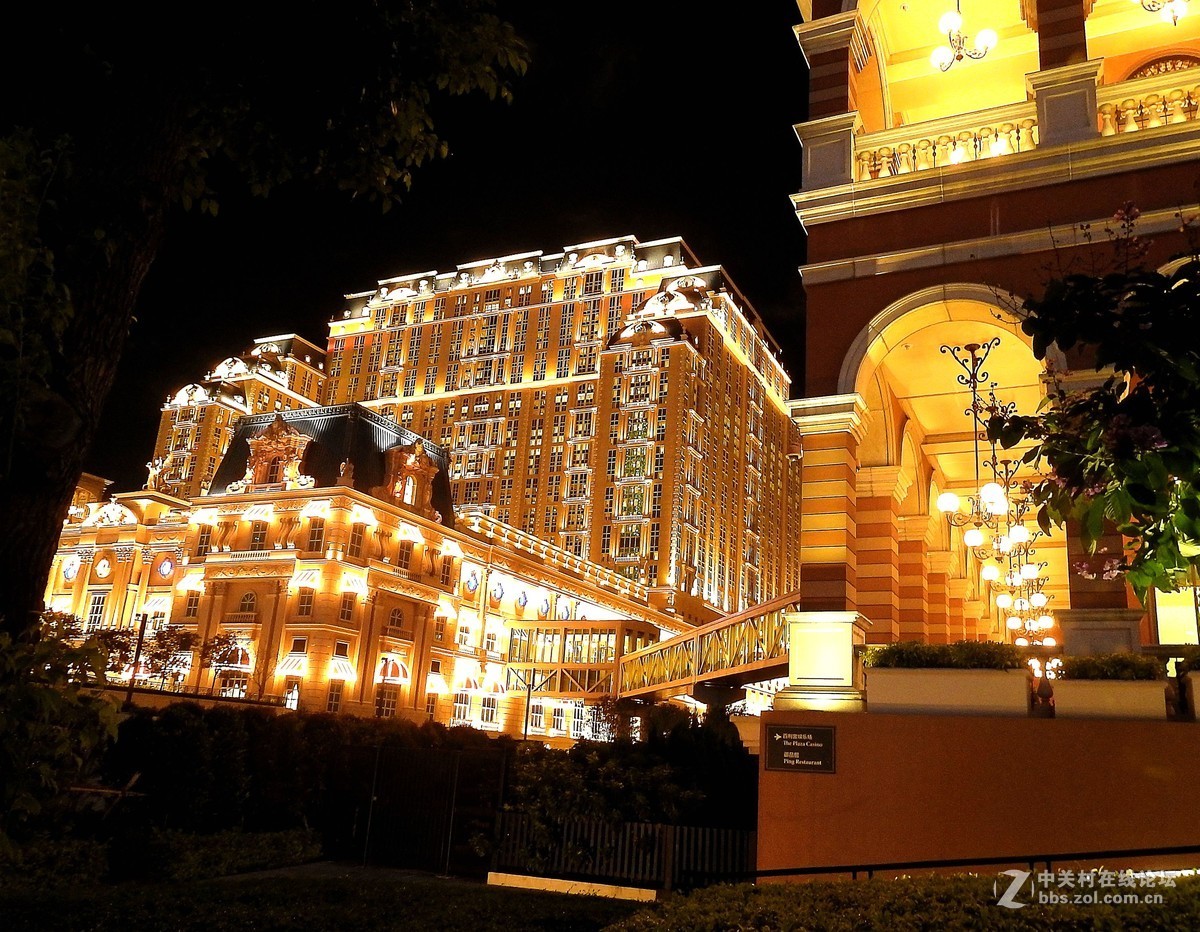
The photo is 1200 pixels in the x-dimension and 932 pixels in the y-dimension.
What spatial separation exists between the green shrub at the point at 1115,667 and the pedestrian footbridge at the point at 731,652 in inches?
135

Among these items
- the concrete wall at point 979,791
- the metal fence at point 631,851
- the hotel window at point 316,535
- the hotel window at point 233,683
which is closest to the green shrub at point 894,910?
the concrete wall at point 979,791

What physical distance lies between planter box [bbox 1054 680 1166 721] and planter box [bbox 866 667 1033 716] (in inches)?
15.9

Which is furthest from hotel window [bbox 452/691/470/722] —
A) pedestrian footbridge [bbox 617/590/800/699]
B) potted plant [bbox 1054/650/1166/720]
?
potted plant [bbox 1054/650/1166/720]

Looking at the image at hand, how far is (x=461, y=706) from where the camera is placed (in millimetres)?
53406

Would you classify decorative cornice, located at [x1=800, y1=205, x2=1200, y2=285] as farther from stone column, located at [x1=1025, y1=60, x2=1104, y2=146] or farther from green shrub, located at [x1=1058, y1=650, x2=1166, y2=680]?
green shrub, located at [x1=1058, y1=650, x2=1166, y2=680]

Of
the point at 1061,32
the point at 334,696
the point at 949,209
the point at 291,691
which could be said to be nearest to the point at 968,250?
the point at 949,209

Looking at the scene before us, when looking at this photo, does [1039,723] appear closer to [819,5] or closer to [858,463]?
[858,463]

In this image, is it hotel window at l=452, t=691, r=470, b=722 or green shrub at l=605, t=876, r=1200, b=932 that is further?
hotel window at l=452, t=691, r=470, b=722

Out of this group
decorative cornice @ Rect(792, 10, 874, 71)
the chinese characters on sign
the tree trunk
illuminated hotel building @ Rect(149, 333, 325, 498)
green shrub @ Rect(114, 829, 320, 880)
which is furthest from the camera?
illuminated hotel building @ Rect(149, 333, 325, 498)

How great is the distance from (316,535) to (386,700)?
9.07 m

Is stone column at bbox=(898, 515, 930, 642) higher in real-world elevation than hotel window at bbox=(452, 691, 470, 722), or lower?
higher

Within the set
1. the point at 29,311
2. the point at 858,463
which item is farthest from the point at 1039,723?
the point at 29,311

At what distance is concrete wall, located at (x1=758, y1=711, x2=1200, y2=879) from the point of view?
30.5ft

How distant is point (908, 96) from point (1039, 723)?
11.3 meters
